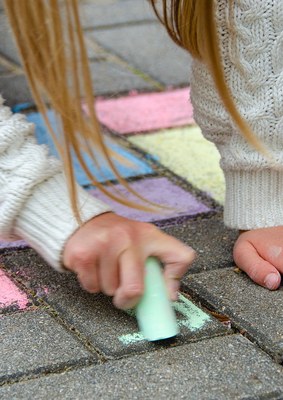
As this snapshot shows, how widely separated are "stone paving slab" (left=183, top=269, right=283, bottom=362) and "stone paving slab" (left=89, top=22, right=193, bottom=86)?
1.00 meters

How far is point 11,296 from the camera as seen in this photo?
4.28ft

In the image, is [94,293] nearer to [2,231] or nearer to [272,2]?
[2,231]

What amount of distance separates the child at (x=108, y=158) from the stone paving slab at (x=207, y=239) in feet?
0.12

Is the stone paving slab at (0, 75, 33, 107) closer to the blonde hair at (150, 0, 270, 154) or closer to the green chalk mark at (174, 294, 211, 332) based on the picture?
the blonde hair at (150, 0, 270, 154)

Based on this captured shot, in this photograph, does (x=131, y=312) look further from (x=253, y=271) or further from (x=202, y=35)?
(x=202, y=35)

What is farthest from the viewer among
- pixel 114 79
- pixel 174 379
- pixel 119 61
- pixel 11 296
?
pixel 119 61

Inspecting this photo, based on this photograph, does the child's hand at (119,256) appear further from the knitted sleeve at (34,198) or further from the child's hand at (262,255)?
the child's hand at (262,255)

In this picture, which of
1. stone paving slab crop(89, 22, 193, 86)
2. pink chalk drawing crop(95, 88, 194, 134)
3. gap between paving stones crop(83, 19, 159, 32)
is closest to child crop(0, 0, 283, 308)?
pink chalk drawing crop(95, 88, 194, 134)

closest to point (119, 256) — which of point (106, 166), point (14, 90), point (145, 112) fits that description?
point (106, 166)

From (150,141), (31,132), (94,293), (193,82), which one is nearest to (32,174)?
(31,132)

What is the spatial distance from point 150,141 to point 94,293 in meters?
0.69

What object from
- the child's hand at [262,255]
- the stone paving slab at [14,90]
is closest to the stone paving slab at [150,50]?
the stone paving slab at [14,90]

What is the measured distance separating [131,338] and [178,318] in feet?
0.29

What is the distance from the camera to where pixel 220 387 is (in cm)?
108
